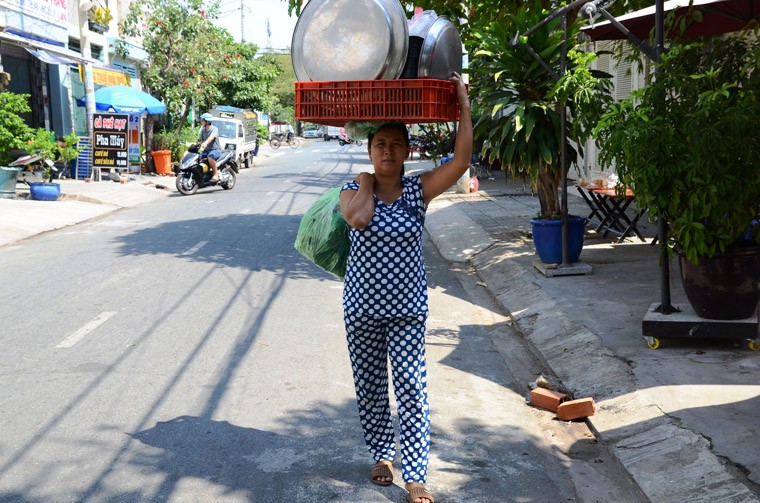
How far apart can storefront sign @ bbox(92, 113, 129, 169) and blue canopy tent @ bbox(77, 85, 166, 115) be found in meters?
1.38

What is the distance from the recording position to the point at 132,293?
9.18 metres

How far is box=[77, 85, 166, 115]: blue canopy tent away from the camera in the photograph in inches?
1026

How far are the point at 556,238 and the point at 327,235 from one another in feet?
20.6

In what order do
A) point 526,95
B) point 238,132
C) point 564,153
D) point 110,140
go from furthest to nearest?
point 238,132, point 110,140, point 526,95, point 564,153

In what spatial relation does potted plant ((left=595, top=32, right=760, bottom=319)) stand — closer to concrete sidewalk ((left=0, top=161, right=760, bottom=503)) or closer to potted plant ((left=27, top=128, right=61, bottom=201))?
concrete sidewalk ((left=0, top=161, right=760, bottom=503))

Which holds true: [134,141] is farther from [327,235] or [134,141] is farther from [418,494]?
[418,494]

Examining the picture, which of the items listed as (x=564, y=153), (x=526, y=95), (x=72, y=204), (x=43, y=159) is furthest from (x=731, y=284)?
(x=43, y=159)

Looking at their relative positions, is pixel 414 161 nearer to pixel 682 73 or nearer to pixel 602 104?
pixel 602 104

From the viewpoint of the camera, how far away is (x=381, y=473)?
4.31m

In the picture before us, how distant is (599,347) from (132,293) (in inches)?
196

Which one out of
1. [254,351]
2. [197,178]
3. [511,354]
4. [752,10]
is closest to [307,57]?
[254,351]

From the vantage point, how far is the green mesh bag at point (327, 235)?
4.32 metres

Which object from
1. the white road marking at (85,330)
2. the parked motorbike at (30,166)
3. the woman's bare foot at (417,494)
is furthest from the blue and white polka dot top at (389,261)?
the parked motorbike at (30,166)

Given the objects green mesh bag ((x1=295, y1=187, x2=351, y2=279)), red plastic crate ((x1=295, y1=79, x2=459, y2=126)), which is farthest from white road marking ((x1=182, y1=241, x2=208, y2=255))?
red plastic crate ((x1=295, y1=79, x2=459, y2=126))
